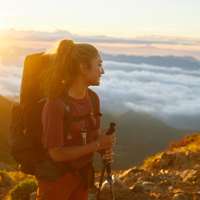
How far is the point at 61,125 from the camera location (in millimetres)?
2223

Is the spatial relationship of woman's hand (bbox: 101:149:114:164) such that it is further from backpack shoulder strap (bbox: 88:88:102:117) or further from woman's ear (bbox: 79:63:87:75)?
woman's ear (bbox: 79:63:87:75)

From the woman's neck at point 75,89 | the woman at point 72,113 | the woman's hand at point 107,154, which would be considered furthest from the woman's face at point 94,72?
the woman's hand at point 107,154

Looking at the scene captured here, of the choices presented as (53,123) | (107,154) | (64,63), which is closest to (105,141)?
(107,154)

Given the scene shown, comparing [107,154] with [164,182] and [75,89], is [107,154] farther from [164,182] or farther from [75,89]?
[164,182]

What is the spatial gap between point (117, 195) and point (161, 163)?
4396 millimetres

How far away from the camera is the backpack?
233 cm

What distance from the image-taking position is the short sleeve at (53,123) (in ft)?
7.14

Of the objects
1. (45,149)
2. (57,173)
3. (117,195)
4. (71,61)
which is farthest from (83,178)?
(117,195)

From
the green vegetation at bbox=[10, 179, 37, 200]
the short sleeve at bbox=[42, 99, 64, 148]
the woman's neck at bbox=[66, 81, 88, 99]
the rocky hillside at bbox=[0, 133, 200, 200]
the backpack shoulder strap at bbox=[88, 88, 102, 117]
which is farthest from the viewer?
the green vegetation at bbox=[10, 179, 37, 200]

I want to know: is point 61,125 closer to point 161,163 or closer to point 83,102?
point 83,102

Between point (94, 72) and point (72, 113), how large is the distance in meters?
0.50

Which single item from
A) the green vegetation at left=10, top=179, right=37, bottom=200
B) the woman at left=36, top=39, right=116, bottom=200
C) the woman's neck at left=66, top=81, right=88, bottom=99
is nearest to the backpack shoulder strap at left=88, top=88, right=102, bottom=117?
the woman at left=36, top=39, right=116, bottom=200

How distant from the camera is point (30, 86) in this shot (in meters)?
2.44

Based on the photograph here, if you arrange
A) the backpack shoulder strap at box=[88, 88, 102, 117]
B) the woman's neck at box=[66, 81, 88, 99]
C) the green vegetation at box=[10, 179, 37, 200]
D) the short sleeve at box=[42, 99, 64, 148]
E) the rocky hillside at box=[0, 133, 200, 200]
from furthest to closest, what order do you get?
the green vegetation at box=[10, 179, 37, 200], the rocky hillside at box=[0, 133, 200, 200], the backpack shoulder strap at box=[88, 88, 102, 117], the woman's neck at box=[66, 81, 88, 99], the short sleeve at box=[42, 99, 64, 148]
